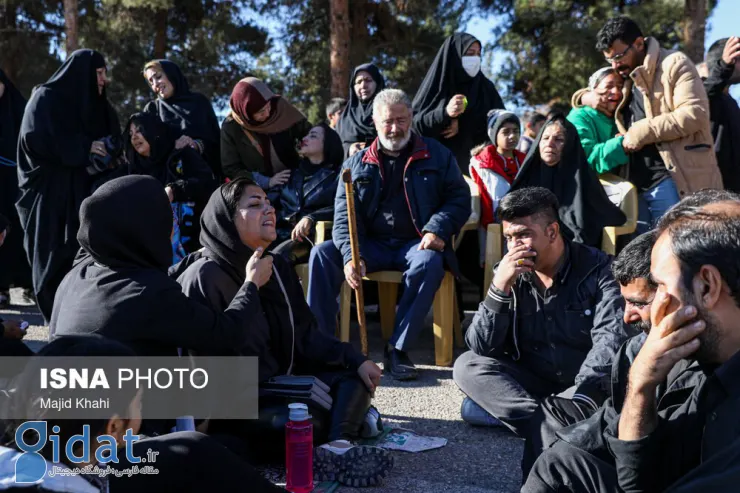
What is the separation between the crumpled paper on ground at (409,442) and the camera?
11.8 ft

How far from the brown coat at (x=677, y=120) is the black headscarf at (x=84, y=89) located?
161 inches

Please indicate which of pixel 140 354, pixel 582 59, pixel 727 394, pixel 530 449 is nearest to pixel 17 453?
pixel 140 354

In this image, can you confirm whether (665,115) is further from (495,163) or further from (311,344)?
(311,344)

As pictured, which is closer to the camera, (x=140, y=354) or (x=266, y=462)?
(x=140, y=354)

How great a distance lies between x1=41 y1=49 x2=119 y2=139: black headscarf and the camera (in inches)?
245

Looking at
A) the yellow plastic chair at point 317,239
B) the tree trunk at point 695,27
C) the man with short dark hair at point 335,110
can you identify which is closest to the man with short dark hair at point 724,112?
the yellow plastic chair at point 317,239

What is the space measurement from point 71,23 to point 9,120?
301 inches

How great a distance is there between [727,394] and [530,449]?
1195 millimetres

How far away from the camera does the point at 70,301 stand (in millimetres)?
2912

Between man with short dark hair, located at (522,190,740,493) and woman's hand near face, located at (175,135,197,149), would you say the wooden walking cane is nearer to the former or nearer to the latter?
woman's hand near face, located at (175,135,197,149)

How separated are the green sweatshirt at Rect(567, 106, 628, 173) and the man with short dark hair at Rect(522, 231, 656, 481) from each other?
2.84 meters

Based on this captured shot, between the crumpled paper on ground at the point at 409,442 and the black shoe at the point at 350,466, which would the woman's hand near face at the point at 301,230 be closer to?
the crumpled paper on ground at the point at 409,442

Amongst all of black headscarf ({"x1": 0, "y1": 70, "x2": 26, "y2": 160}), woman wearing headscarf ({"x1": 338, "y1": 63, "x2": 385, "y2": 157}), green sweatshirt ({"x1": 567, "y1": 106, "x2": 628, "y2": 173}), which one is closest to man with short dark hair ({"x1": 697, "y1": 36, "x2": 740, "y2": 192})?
green sweatshirt ({"x1": 567, "y1": 106, "x2": 628, "y2": 173})

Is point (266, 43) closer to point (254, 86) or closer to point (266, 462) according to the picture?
point (254, 86)
